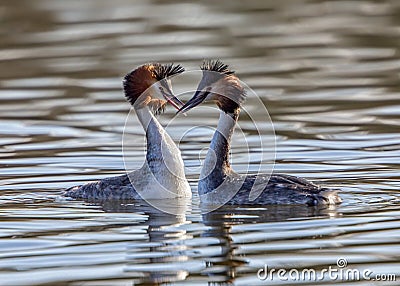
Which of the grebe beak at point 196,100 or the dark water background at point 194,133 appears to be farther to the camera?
the grebe beak at point 196,100

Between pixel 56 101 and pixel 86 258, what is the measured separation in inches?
362

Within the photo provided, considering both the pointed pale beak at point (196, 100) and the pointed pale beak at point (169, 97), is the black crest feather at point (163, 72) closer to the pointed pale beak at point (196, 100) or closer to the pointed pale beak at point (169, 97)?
the pointed pale beak at point (169, 97)

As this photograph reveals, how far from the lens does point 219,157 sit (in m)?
13.5

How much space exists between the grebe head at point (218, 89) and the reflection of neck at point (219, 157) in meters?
0.16

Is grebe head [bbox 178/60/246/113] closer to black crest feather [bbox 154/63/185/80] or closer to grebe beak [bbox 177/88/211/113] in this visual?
grebe beak [bbox 177/88/211/113]

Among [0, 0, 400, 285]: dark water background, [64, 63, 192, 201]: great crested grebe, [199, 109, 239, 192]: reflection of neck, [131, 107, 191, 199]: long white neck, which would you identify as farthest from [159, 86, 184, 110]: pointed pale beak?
[0, 0, 400, 285]: dark water background

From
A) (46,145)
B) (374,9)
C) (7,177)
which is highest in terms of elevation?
(374,9)

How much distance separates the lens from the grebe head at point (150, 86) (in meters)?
14.0

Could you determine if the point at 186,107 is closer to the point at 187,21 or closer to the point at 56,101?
the point at 56,101

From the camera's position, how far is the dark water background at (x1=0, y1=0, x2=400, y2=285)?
10609 mm

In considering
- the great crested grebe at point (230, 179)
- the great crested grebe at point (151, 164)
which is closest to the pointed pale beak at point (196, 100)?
the great crested grebe at point (230, 179)

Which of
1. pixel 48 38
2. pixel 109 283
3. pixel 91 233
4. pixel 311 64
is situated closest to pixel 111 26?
pixel 48 38

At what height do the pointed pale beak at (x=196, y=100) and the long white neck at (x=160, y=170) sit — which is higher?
the pointed pale beak at (x=196, y=100)

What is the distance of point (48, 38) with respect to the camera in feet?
82.3
